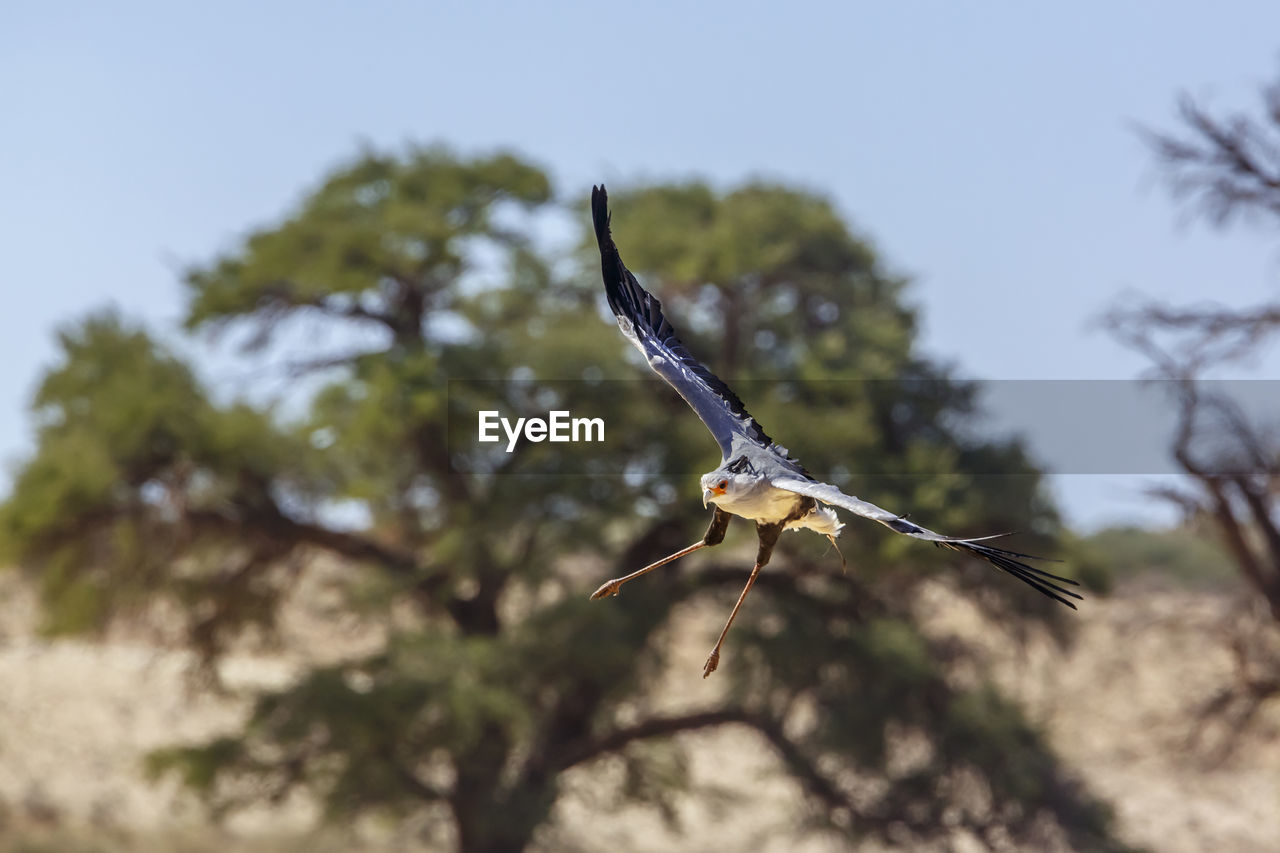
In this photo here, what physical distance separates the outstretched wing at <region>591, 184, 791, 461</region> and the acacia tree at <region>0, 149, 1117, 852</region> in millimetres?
11907

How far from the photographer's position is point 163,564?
21.0 metres

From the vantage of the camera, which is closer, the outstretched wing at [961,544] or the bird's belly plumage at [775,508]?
the outstretched wing at [961,544]

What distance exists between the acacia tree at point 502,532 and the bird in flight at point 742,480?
12.1m

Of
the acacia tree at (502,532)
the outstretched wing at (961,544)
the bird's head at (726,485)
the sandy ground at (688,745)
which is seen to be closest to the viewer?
the outstretched wing at (961,544)

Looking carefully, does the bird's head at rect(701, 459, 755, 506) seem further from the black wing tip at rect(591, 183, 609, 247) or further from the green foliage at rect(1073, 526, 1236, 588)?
the green foliage at rect(1073, 526, 1236, 588)

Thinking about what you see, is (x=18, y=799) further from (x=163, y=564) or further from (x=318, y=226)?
(x=318, y=226)

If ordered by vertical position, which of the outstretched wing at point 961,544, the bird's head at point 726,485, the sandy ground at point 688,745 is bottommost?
the outstretched wing at point 961,544

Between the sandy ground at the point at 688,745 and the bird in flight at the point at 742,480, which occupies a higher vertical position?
the sandy ground at the point at 688,745

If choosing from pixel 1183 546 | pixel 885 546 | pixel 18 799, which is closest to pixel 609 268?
pixel 885 546

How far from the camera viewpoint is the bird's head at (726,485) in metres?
5.95

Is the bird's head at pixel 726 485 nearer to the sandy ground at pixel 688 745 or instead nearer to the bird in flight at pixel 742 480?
the bird in flight at pixel 742 480

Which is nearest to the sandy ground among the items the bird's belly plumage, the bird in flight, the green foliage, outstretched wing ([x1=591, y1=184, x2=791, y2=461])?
the green foliage

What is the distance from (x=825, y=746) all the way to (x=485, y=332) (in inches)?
292

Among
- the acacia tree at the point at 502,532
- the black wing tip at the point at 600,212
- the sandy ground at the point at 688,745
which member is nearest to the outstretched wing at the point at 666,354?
the black wing tip at the point at 600,212
